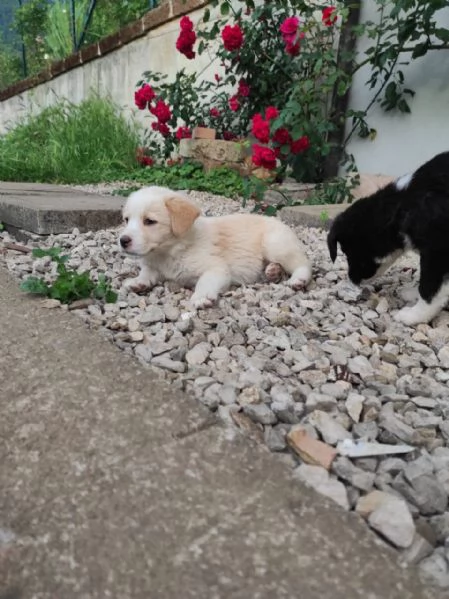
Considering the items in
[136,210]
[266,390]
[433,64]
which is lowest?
[266,390]

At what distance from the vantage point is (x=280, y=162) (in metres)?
4.80

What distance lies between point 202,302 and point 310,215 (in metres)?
1.77

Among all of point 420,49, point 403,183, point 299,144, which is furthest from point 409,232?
point 420,49

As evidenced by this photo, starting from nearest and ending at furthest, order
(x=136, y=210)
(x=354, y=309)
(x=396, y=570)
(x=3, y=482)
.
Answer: (x=396, y=570), (x=3, y=482), (x=354, y=309), (x=136, y=210)

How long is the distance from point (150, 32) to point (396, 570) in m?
7.94

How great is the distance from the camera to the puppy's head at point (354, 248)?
232cm

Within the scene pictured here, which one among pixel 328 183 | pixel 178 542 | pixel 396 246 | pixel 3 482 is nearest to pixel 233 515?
pixel 178 542

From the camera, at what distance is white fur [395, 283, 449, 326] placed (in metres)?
1.97

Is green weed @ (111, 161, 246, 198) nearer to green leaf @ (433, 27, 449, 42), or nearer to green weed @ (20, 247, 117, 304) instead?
green leaf @ (433, 27, 449, 42)

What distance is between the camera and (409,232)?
2078mm

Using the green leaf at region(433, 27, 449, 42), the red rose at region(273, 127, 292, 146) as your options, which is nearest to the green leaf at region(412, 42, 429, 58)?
the green leaf at region(433, 27, 449, 42)

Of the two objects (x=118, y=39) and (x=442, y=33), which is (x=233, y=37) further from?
(x=118, y=39)

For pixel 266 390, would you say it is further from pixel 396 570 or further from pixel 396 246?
pixel 396 246

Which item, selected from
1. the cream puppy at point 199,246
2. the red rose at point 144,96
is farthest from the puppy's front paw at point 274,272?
the red rose at point 144,96
